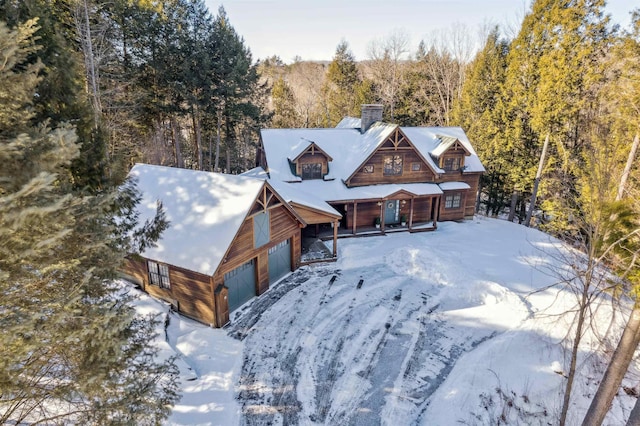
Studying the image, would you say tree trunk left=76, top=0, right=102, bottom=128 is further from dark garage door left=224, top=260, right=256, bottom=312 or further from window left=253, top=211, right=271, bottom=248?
dark garage door left=224, top=260, right=256, bottom=312

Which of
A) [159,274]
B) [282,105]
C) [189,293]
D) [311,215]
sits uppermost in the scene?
[282,105]

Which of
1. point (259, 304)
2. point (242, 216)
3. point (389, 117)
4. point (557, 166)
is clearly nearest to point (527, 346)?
point (259, 304)

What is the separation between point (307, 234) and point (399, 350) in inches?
410

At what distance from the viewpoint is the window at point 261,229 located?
46.2 ft

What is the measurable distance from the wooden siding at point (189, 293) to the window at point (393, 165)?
14539 millimetres

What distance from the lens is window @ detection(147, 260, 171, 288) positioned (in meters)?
13.4

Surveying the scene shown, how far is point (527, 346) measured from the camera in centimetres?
1145

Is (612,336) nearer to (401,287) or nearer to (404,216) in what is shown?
(401,287)

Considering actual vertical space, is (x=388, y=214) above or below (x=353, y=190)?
below

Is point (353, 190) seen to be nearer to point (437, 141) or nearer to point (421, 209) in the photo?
point (421, 209)

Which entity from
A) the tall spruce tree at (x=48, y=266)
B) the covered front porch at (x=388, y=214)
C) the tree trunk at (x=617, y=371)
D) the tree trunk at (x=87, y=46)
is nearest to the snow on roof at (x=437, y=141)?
the covered front porch at (x=388, y=214)

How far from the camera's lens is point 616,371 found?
7.87 meters

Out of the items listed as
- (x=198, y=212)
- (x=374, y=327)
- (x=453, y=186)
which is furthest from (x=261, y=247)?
(x=453, y=186)

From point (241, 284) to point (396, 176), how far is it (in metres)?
13.4
